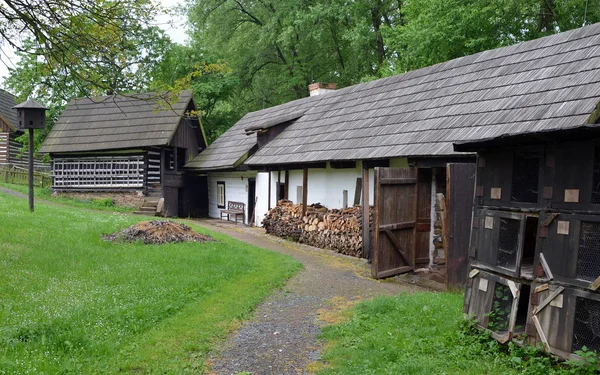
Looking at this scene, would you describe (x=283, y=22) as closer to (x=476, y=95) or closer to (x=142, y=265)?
(x=476, y=95)

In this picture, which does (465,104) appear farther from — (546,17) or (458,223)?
(546,17)

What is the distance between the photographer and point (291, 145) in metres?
16.9

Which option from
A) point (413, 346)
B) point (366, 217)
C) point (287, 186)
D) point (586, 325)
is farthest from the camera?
point (287, 186)

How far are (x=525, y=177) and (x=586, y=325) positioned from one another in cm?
157

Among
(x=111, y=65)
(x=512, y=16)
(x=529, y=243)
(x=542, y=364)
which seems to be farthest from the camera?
(x=512, y=16)

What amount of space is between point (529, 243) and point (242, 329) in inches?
148

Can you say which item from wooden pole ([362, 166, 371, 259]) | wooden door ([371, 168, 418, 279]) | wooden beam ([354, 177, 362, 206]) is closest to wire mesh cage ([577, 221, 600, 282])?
wooden door ([371, 168, 418, 279])

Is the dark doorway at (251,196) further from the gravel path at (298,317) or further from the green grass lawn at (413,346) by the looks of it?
the green grass lawn at (413,346)

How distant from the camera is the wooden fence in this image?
1143 inches

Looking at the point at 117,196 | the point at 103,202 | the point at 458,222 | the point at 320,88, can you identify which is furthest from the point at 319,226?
the point at 117,196

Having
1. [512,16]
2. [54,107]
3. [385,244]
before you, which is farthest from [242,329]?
[54,107]

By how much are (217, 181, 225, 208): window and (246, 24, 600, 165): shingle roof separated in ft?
24.8

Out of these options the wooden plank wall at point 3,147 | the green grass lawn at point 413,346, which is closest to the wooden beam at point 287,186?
the green grass lawn at point 413,346

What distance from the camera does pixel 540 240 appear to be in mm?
4949
